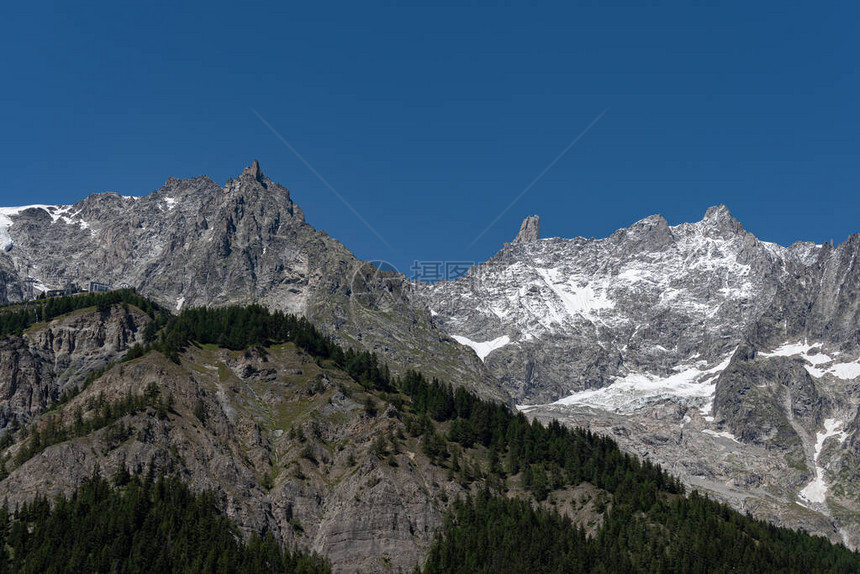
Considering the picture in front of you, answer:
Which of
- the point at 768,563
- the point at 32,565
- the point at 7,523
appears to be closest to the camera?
the point at 32,565

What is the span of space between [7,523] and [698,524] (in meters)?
141

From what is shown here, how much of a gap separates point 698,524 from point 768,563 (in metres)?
15.8

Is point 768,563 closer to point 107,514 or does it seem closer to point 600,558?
point 600,558

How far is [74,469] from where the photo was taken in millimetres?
180875

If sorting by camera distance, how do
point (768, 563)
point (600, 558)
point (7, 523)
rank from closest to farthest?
point (7, 523) → point (600, 558) → point (768, 563)

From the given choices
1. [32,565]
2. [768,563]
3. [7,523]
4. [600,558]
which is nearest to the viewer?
[32,565]

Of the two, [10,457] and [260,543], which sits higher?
[10,457]

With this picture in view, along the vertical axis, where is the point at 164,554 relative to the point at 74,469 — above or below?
below

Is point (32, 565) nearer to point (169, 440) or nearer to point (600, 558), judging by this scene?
point (169, 440)

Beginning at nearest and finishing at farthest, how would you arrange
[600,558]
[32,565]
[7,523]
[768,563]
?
[32,565]
[7,523]
[600,558]
[768,563]

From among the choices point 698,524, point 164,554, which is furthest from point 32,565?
point 698,524

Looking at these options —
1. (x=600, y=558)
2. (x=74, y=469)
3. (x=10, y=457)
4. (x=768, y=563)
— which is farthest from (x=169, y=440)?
(x=768, y=563)

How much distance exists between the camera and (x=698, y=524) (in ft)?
639

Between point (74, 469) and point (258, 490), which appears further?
point (258, 490)
